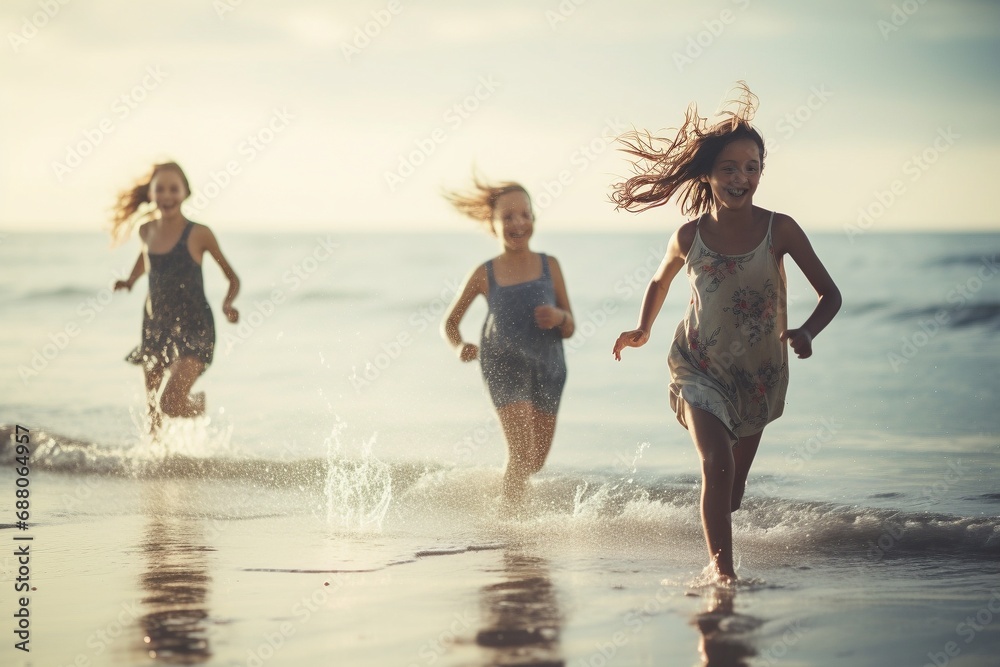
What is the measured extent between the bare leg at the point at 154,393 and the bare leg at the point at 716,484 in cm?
470

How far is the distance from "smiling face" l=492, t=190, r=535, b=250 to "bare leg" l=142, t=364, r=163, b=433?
2997mm

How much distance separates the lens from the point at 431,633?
387 centimetres


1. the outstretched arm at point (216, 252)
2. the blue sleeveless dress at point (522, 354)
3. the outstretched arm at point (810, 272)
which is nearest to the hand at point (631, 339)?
the outstretched arm at point (810, 272)

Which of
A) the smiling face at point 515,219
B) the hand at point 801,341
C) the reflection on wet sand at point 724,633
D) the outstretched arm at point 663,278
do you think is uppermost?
the smiling face at point 515,219

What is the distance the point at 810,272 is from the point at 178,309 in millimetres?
4855

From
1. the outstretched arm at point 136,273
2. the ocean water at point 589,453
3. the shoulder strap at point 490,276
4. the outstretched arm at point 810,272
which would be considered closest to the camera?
the outstretched arm at point 810,272

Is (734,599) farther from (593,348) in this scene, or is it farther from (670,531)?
(593,348)

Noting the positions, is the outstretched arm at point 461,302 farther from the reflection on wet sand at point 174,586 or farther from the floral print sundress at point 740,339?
the floral print sundress at point 740,339

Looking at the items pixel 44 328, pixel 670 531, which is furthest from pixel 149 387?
pixel 44 328

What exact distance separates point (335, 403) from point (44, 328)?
36.9ft

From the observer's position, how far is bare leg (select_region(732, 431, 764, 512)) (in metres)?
4.70

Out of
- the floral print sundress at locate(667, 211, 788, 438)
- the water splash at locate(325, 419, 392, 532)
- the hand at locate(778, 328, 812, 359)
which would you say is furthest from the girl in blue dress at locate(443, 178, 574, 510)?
the hand at locate(778, 328, 812, 359)

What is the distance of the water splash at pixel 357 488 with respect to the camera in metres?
6.02

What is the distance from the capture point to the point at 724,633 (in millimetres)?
3803
